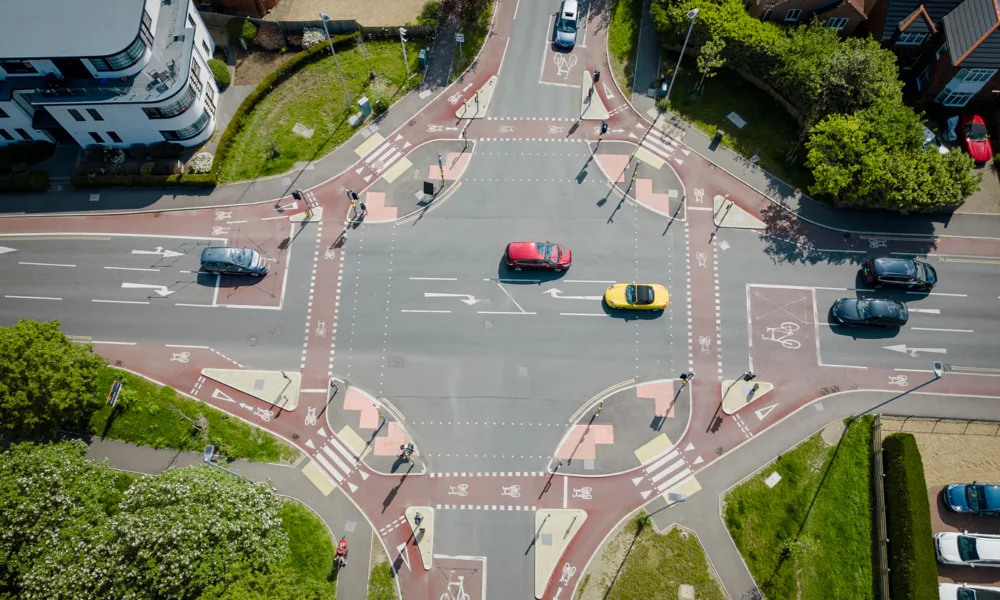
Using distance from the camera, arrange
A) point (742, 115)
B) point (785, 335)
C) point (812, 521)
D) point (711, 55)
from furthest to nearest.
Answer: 1. point (742, 115)
2. point (711, 55)
3. point (785, 335)
4. point (812, 521)

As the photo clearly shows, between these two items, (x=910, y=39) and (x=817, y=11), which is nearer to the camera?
(x=910, y=39)

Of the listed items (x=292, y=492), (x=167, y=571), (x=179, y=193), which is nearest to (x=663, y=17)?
(x=179, y=193)

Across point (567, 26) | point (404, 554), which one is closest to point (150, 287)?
point (404, 554)

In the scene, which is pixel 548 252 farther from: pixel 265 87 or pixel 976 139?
pixel 976 139

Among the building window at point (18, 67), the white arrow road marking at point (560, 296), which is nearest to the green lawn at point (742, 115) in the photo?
the white arrow road marking at point (560, 296)

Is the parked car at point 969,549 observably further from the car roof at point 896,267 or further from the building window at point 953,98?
the building window at point 953,98

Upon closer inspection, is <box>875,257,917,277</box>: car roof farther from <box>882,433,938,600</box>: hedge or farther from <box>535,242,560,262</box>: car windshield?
<box>535,242,560,262</box>: car windshield
